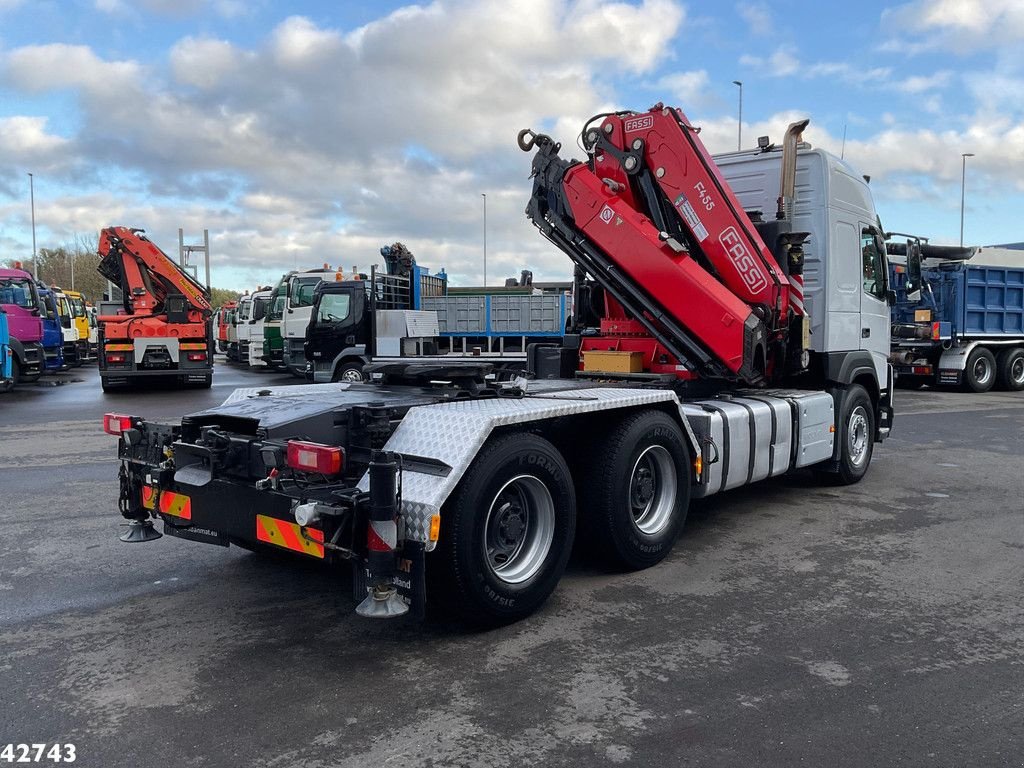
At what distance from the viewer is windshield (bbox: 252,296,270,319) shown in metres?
26.1

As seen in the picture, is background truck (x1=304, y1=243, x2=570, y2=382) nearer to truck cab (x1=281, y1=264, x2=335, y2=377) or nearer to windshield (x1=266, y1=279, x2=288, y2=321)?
truck cab (x1=281, y1=264, x2=335, y2=377)

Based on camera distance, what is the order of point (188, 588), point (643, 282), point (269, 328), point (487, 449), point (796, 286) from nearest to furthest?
1. point (487, 449)
2. point (188, 588)
3. point (643, 282)
4. point (796, 286)
5. point (269, 328)

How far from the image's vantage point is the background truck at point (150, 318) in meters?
18.4

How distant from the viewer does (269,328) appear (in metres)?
23.9

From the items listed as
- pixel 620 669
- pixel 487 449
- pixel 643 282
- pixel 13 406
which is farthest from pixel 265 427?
pixel 13 406

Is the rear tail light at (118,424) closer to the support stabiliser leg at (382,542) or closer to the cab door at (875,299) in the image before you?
the support stabiliser leg at (382,542)

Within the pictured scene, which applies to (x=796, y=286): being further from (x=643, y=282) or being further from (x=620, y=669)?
(x=620, y=669)

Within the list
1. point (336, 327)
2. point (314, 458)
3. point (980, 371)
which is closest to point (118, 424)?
point (314, 458)

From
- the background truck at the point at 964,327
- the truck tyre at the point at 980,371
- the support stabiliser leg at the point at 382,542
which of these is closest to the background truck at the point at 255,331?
the background truck at the point at 964,327

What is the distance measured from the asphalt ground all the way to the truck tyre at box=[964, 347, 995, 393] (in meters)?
13.7

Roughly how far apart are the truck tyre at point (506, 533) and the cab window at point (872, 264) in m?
5.28

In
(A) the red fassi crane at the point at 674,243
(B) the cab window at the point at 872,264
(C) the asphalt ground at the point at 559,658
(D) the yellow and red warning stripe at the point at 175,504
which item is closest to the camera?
(C) the asphalt ground at the point at 559,658

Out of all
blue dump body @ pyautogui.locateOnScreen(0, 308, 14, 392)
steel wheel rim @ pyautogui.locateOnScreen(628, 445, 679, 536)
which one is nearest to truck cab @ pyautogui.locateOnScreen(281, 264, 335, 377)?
blue dump body @ pyautogui.locateOnScreen(0, 308, 14, 392)

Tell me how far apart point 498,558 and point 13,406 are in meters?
14.5
